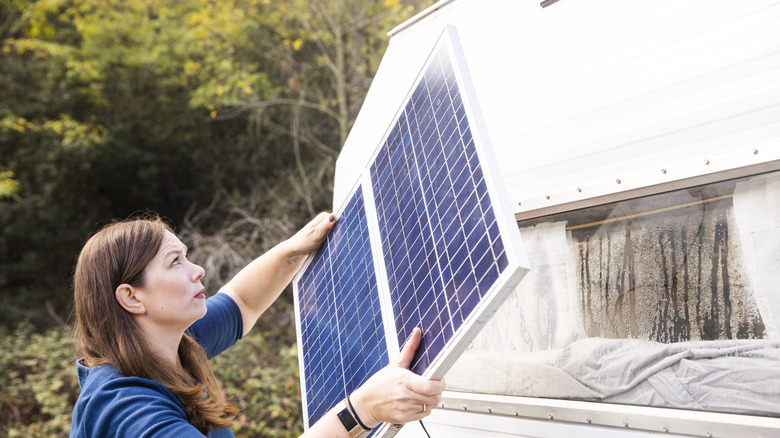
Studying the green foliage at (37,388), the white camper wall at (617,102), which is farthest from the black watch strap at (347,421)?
the green foliage at (37,388)

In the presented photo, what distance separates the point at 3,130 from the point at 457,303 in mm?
13706

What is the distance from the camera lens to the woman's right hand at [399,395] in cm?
195

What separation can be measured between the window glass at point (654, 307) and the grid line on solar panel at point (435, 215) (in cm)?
82

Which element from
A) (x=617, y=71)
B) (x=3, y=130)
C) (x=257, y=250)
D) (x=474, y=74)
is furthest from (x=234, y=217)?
(x=617, y=71)

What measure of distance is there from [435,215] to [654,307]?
1013 millimetres

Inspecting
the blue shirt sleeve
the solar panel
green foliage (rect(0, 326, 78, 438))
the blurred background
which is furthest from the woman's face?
the blurred background

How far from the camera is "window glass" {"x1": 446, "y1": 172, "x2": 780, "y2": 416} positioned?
86.7 inches

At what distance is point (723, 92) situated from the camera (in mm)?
2260

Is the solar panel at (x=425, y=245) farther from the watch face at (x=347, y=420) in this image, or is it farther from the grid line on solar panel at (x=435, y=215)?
the watch face at (x=347, y=420)

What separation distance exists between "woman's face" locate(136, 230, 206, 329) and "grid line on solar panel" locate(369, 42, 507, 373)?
29.9 inches

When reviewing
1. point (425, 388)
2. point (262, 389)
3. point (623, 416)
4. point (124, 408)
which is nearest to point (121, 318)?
point (124, 408)

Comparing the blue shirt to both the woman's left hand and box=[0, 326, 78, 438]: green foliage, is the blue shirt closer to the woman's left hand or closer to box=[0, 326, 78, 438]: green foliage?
the woman's left hand

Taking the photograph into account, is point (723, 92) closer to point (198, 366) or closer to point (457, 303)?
point (457, 303)

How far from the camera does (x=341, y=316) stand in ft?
9.09
